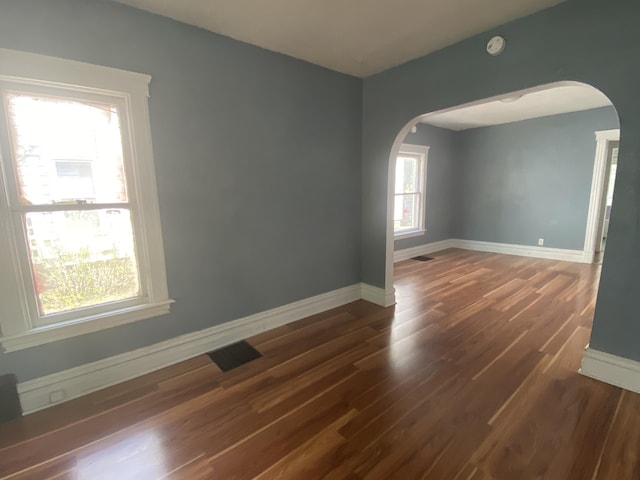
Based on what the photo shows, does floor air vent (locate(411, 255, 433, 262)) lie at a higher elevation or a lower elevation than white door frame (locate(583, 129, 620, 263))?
lower

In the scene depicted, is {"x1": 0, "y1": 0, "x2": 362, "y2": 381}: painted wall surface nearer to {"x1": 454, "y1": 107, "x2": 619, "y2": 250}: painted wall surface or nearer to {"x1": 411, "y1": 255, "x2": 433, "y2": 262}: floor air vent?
{"x1": 411, "y1": 255, "x2": 433, "y2": 262}: floor air vent

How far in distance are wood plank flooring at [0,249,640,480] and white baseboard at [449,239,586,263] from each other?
297cm

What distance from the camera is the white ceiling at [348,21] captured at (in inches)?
75.9

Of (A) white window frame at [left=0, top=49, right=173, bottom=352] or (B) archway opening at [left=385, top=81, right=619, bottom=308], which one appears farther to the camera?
(B) archway opening at [left=385, top=81, right=619, bottom=308]

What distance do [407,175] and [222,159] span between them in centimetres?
414

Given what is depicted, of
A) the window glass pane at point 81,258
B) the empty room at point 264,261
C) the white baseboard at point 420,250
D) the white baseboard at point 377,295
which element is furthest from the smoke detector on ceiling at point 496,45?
the white baseboard at point 420,250

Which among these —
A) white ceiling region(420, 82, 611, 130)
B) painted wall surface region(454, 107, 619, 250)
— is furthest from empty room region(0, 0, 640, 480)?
painted wall surface region(454, 107, 619, 250)

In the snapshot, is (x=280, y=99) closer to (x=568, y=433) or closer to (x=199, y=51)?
(x=199, y=51)

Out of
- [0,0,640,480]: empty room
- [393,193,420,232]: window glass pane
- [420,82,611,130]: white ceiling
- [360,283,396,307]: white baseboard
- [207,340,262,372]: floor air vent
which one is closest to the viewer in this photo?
[0,0,640,480]: empty room

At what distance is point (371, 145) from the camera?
330 centimetres

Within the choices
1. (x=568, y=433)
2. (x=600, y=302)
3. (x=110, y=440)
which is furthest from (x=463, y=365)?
(x=110, y=440)

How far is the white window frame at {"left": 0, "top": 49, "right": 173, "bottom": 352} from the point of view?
1.71 meters

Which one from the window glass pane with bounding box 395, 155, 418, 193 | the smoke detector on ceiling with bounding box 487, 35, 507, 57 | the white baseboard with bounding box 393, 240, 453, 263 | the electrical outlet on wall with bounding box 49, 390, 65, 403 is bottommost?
the electrical outlet on wall with bounding box 49, 390, 65, 403

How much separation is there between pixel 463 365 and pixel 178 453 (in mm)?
1994
